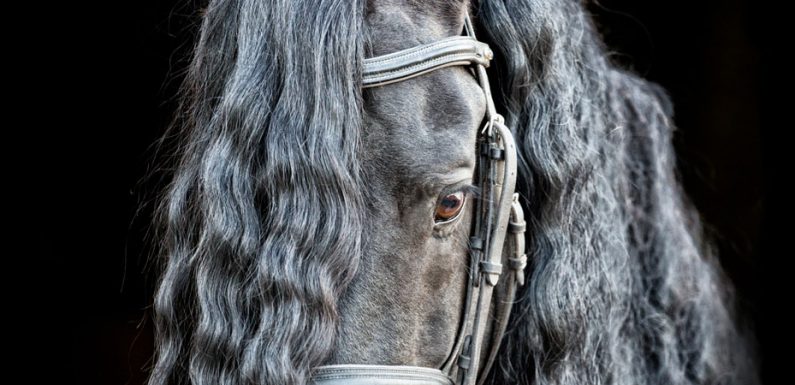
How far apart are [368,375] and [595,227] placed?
0.67 m

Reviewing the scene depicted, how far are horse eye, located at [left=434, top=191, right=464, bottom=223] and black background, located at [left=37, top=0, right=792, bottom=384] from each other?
280cm

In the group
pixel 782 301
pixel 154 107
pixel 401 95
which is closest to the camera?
pixel 401 95

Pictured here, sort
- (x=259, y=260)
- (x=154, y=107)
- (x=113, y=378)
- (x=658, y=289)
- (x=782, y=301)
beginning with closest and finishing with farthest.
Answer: (x=259, y=260), (x=658, y=289), (x=782, y=301), (x=154, y=107), (x=113, y=378)

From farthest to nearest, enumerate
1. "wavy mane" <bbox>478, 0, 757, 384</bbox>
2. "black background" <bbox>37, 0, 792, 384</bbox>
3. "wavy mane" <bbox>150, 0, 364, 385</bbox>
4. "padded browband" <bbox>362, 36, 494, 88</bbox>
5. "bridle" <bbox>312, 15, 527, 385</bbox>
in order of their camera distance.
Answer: "black background" <bbox>37, 0, 792, 384</bbox> → "wavy mane" <bbox>478, 0, 757, 384</bbox> → "bridle" <bbox>312, 15, 527, 385</bbox> → "padded browband" <bbox>362, 36, 494, 88</bbox> → "wavy mane" <bbox>150, 0, 364, 385</bbox>

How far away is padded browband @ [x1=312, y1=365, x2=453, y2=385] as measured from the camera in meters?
1.21

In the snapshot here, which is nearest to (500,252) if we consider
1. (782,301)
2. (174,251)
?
(174,251)

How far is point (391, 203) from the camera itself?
4.21ft

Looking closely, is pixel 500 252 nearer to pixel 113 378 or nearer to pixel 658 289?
pixel 658 289

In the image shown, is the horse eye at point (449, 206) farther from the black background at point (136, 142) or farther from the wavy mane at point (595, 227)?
the black background at point (136, 142)

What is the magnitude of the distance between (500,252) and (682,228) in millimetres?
728

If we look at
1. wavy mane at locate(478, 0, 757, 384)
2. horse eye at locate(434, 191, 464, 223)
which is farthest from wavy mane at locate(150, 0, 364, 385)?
wavy mane at locate(478, 0, 757, 384)

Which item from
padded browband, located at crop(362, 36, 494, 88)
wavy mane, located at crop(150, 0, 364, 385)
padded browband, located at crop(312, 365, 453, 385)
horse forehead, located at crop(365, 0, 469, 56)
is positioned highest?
horse forehead, located at crop(365, 0, 469, 56)

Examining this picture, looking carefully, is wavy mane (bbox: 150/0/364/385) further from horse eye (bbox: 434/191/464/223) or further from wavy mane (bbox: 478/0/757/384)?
wavy mane (bbox: 478/0/757/384)

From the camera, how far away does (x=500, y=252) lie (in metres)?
1.45
